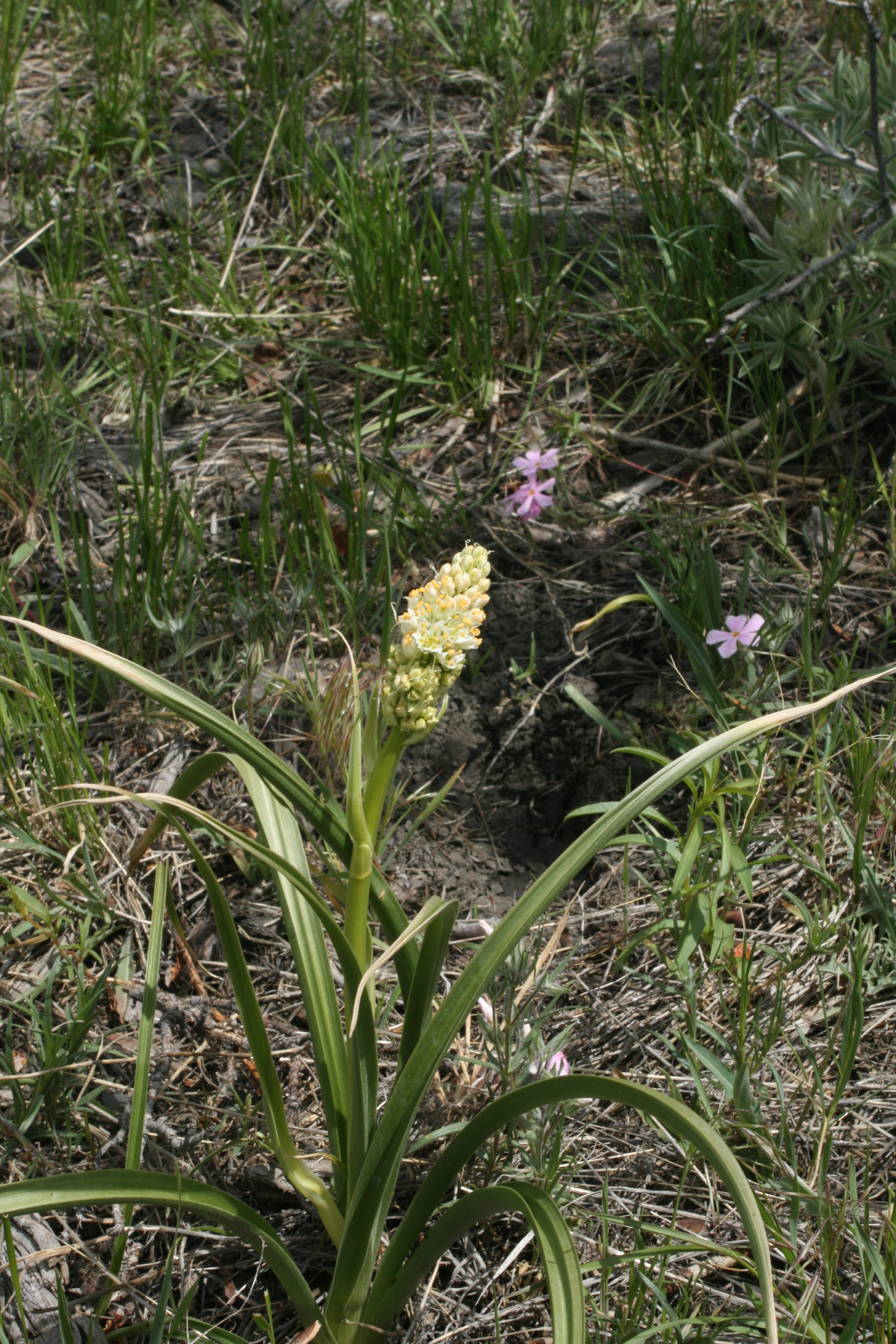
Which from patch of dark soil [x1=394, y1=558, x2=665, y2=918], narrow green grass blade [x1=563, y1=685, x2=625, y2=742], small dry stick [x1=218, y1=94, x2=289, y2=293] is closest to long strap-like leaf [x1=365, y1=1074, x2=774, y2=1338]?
patch of dark soil [x1=394, y1=558, x2=665, y2=918]

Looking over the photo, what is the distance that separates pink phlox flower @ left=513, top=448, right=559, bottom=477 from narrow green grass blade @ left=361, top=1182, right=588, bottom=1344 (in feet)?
5.26

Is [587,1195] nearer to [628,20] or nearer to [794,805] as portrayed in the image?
[794,805]

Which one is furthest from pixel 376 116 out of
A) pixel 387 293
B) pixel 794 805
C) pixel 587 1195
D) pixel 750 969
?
pixel 587 1195

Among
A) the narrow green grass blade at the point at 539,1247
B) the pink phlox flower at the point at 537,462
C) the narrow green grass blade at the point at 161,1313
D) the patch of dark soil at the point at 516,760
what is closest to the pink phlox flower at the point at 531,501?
the pink phlox flower at the point at 537,462

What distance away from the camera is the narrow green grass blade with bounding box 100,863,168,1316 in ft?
3.75

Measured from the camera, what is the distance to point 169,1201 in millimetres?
1045

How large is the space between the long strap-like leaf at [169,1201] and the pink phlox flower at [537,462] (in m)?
1.66

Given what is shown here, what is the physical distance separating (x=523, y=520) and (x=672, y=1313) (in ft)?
5.29

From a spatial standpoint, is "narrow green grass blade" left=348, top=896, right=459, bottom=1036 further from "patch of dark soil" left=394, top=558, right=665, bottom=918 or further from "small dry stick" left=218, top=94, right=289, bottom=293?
"small dry stick" left=218, top=94, right=289, bottom=293

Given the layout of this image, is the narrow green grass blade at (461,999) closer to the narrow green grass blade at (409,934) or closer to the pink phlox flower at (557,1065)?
the narrow green grass blade at (409,934)

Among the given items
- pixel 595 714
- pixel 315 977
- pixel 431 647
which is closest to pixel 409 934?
pixel 431 647

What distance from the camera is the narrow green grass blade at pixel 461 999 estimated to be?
40.0 inches

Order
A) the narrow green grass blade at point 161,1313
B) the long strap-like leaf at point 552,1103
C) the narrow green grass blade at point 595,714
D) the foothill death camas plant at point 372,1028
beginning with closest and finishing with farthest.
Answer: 1. the long strap-like leaf at point 552,1103
2. the foothill death camas plant at point 372,1028
3. the narrow green grass blade at point 161,1313
4. the narrow green grass blade at point 595,714

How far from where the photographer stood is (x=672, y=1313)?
3.80ft
